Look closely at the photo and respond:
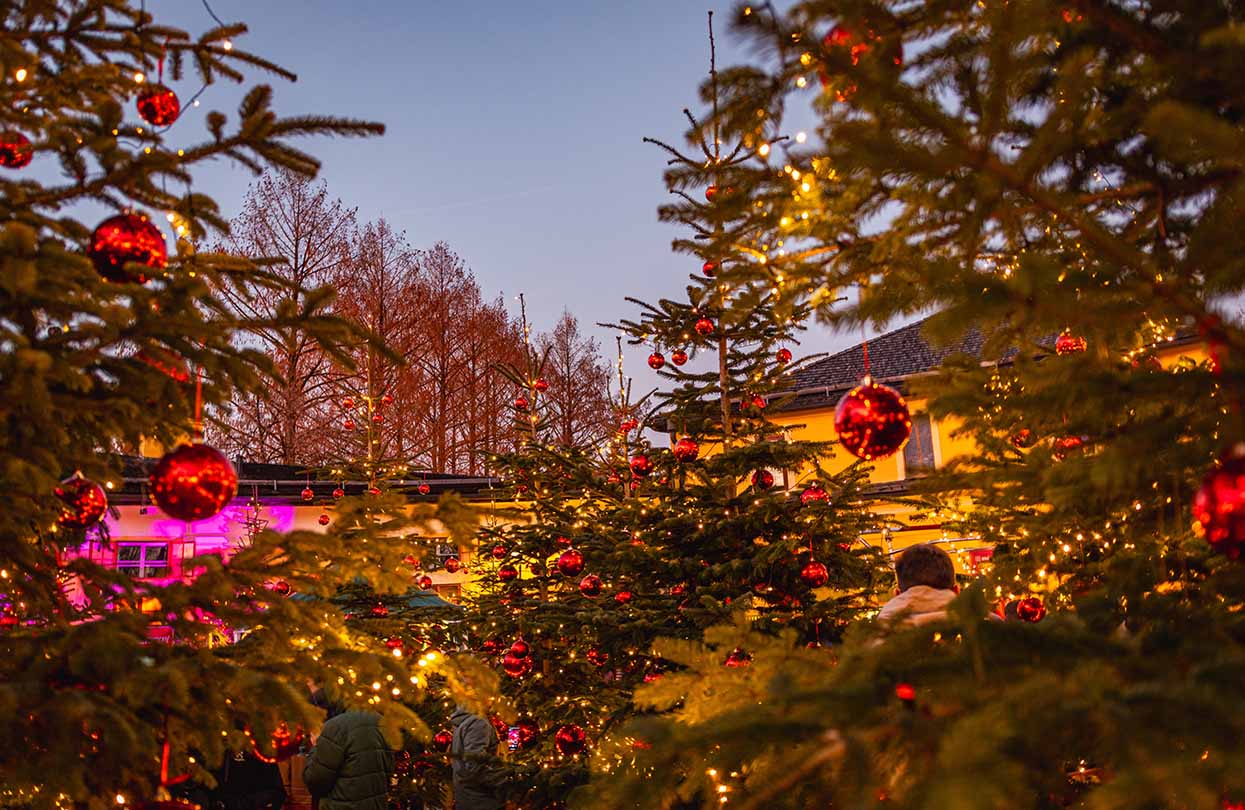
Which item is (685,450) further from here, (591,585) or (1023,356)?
(1023,356)

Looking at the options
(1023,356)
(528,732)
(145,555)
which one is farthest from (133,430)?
(145,555)

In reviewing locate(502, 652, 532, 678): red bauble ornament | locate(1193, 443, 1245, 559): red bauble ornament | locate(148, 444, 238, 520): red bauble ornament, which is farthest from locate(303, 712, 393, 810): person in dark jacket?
locate(1193, 443, 1245, 559): red bauble ornament

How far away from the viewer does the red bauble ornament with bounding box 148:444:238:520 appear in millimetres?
2832

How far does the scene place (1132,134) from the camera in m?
2.31

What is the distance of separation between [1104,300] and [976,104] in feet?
1.89

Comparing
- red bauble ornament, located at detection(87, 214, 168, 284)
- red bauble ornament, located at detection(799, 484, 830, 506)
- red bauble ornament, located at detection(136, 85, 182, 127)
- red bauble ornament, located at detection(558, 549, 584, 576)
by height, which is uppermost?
red bauble ornament, located at detection(136, 85, 182, 127)

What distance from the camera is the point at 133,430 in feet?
9.56

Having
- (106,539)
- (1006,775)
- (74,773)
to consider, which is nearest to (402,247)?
(106,539)

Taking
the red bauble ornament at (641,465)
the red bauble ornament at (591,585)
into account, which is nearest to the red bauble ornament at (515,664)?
the red bauble ornament at (591,585)

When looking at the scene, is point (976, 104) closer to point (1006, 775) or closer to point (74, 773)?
point (1006, 775)

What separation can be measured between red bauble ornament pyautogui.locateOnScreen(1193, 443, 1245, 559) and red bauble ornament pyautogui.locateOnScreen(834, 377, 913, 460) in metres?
1.11

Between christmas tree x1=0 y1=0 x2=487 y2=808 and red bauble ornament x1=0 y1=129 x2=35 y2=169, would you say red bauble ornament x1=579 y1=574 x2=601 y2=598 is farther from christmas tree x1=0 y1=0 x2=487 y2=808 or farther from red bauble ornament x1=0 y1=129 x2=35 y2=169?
red bauble ornament x1=0 y1=129 x2=35 y2=169

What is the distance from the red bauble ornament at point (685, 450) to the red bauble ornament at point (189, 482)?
13.9 ft

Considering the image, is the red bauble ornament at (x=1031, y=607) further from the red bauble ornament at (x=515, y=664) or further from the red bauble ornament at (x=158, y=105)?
the red bauble ornament at (x=158, y=105)
